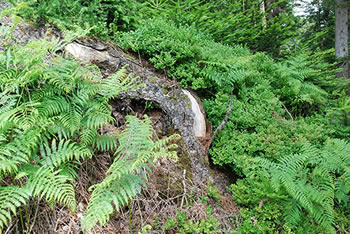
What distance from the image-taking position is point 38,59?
2.25m

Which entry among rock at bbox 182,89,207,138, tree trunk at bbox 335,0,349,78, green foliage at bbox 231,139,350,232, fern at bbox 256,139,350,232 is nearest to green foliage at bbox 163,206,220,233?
green foliage at bbox 231,139,350,232

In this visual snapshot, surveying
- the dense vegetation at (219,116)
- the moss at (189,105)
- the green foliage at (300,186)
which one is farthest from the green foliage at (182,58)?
the green foliage at (300,186)

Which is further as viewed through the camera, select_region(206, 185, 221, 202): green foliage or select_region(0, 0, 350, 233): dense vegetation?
select_region(206, 185, 221, 202): green foliage

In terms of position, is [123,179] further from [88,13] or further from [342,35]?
[342,35]

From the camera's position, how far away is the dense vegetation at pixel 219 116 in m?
2.11

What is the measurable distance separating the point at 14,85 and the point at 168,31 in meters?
2.94

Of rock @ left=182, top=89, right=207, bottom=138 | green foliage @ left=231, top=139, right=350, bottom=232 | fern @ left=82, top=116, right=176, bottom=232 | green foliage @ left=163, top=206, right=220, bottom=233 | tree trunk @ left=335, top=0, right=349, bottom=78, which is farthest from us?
tree trunk @ left=335, top=0, right=349, bottom=78

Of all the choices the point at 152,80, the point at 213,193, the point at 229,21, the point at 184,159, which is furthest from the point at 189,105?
the point at 229,21

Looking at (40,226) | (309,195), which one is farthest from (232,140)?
(40,226)

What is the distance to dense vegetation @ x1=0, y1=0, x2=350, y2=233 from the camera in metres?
2.11

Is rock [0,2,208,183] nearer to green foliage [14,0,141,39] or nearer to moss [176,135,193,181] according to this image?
moss [176,135,193,181]

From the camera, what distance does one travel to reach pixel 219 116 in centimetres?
399

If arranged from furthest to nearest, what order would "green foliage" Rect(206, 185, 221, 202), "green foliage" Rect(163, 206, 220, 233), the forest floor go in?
"green foliage" Rect(206, 185, 221, 202) < "green foliage" Rect(163, 206, 220, 233) < the forest floor

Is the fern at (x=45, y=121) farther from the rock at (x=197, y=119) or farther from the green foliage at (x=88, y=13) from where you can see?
the rock at (x=197, y=119)
